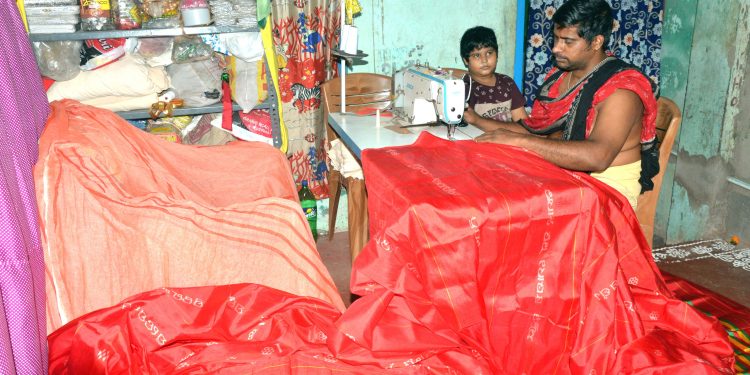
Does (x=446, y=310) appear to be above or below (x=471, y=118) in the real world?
below

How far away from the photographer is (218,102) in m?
3.31

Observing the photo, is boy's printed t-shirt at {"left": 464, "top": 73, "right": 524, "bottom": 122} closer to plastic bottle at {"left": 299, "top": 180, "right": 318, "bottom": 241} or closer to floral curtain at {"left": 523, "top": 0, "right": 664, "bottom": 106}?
floral curtain at {"left": 523, "top": 0, "right": 664, "bottom": 106}

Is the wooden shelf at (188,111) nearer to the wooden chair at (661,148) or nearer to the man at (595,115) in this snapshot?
the man at (595,115)

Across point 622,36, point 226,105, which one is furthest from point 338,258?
point 622,36

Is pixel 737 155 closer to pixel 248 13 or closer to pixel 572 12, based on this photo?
pixel 572 12

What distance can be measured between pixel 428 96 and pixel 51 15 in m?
1.77

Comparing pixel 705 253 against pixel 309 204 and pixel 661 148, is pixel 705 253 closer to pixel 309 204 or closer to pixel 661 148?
pixel 661 148

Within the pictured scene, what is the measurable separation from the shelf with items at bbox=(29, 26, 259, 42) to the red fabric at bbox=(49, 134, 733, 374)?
55.4 inches

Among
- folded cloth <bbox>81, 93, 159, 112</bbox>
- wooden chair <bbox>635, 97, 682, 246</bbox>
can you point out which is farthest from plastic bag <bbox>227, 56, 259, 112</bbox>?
wooden chair <bbox>635, 97, 682, 246</bbox>

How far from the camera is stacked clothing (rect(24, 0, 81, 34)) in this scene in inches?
114

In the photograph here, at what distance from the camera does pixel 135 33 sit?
299cm

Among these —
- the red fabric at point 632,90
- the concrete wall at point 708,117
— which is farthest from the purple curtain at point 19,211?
the concrete wall at point 708,117

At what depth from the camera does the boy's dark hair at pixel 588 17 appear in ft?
8.57

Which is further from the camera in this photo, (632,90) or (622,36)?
(622,36)
